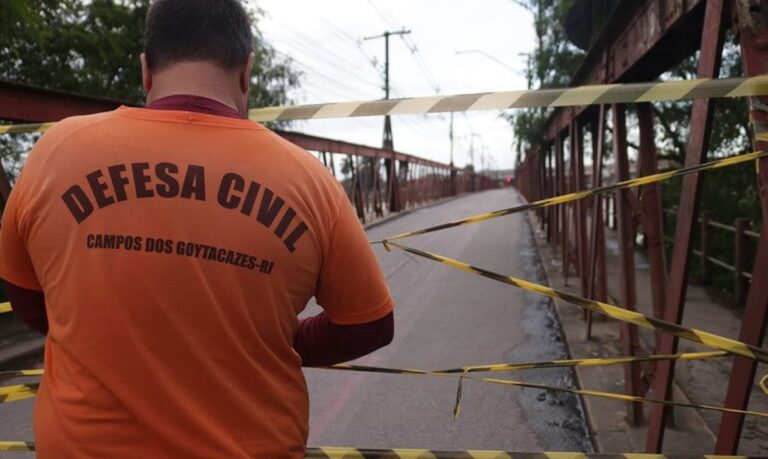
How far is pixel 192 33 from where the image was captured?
135 cm

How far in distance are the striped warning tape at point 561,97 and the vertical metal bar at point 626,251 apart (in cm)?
216

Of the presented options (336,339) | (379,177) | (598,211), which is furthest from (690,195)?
(379,177)

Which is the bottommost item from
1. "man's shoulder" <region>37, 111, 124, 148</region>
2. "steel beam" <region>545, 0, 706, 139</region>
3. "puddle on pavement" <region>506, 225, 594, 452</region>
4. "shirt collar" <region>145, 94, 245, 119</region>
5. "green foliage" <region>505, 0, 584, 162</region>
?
"puddle on pavement" <region>506, 225, 594, 452</region>

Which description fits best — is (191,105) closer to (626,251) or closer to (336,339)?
(336,339)

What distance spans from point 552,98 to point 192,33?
1138 mm

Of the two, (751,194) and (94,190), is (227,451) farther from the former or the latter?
(751,194)

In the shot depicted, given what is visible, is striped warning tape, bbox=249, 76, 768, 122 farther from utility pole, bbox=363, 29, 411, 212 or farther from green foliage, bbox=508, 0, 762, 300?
utility pole, bbox=363, 29, 411, 212

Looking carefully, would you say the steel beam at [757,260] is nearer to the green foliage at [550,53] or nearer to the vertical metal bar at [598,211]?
the vertical metal bar at [598,211]

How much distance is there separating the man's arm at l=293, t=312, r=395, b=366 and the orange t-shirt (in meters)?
0.24

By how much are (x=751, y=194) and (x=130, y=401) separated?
9404 millimetres

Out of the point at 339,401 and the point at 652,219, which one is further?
the point at 339,401

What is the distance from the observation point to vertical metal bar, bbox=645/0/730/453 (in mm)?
2377

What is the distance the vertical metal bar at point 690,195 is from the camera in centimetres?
238

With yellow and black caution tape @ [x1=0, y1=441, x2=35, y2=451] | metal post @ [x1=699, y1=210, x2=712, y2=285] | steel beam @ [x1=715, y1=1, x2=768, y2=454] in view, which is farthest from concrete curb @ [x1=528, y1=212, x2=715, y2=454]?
metal post @ [x1=699, y1=210, x2=712, y2=285]
